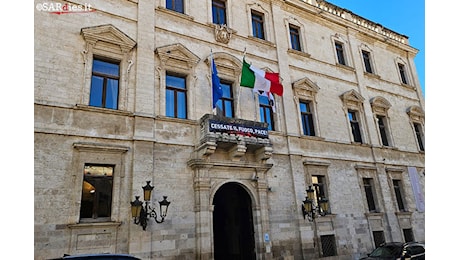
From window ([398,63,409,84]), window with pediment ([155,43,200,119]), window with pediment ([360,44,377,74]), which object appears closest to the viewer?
window with pediment ([155,43,200,119])

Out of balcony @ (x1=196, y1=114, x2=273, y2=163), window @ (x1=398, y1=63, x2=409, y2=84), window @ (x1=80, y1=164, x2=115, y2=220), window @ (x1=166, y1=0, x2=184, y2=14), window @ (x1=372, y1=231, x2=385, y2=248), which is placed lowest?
window @ (x1=372, y1=231, x2=385, y2=248)

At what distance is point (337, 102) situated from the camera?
1678 centimetres

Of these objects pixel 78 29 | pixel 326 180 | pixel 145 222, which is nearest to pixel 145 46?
pixel 78 29

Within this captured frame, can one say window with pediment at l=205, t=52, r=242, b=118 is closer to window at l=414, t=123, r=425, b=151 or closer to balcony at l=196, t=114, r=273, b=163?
balcony at l=196, t=114, r=273, b=163

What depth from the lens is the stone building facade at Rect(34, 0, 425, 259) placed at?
952cm

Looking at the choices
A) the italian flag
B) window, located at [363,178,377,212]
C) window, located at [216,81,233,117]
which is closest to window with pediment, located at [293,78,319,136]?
the italian flag

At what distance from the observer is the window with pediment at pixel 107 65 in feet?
34.9

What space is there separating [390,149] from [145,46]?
14625 millimetres

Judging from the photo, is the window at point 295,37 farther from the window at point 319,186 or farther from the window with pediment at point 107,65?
the window with pediment at point 107,65

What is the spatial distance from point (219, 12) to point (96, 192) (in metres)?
9.86

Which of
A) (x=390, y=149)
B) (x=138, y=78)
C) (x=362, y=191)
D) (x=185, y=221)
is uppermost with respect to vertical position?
(x=138, y=78)

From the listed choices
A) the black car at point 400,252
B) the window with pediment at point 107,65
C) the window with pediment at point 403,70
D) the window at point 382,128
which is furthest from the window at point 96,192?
the window with pediment at point 403,70

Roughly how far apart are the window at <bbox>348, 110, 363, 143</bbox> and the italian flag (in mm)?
6245

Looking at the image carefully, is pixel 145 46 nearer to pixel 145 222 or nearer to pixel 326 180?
pixel 145 222
